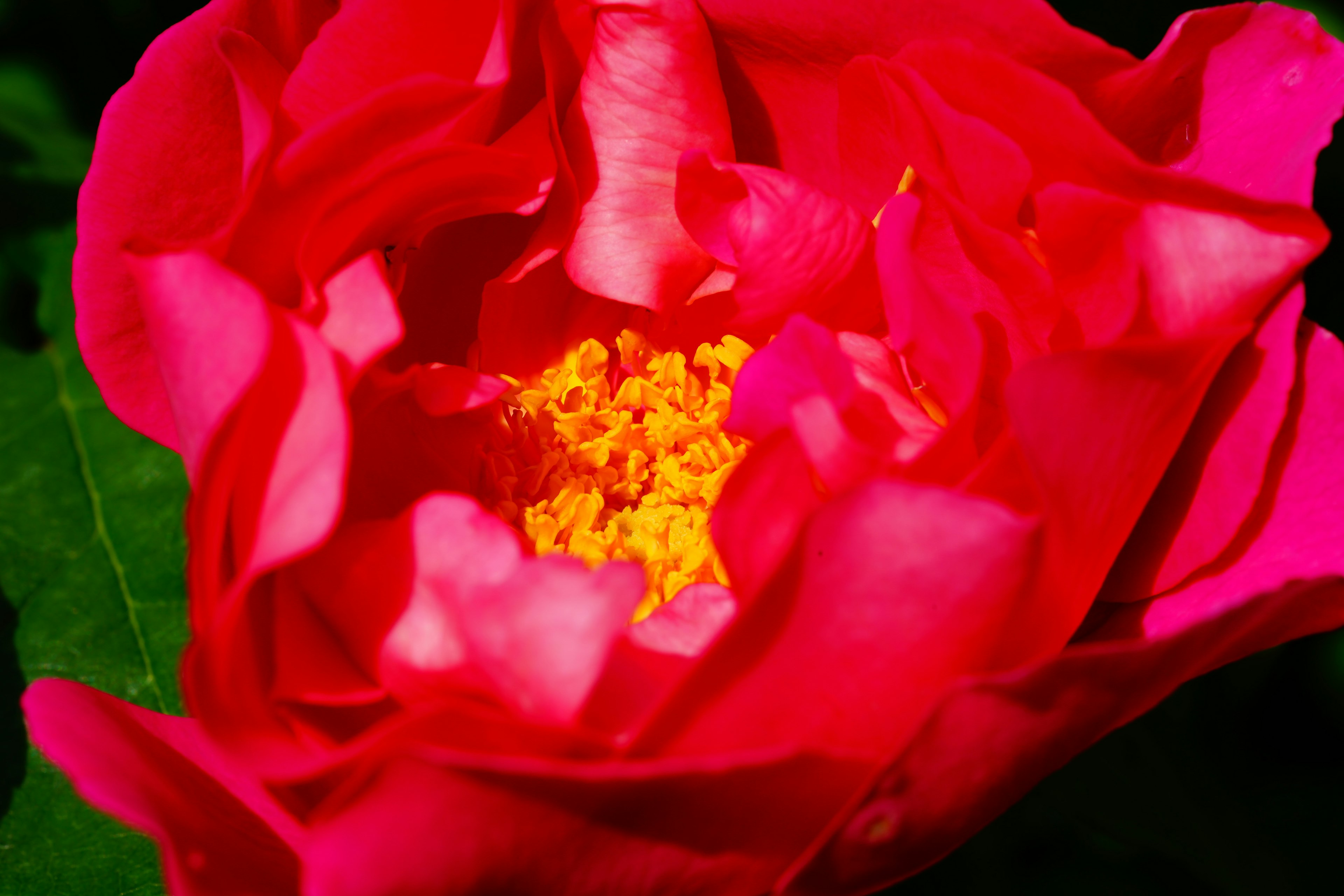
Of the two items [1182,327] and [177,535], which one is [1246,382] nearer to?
[1182,327]

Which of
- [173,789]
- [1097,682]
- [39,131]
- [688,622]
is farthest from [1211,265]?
[39,131]

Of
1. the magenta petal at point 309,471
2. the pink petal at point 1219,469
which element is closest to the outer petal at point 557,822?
the magenta petal at point 309,471

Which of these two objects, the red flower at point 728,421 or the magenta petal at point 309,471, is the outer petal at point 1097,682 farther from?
the magenta petal at point 309,471

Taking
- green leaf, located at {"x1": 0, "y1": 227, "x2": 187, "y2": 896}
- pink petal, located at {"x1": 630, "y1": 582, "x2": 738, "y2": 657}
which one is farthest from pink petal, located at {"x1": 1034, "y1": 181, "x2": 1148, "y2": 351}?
green leaf, located at {"x1": 0, "y1": 227, "x2": 187, "y2": 896}

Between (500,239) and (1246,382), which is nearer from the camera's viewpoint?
(1246,382)

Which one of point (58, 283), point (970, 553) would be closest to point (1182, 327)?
point (970, 553)

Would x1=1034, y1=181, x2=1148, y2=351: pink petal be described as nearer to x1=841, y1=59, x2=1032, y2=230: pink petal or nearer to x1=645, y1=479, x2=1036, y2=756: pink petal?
x1=841, y1=59, x2=1032, y2=230: pink petal
